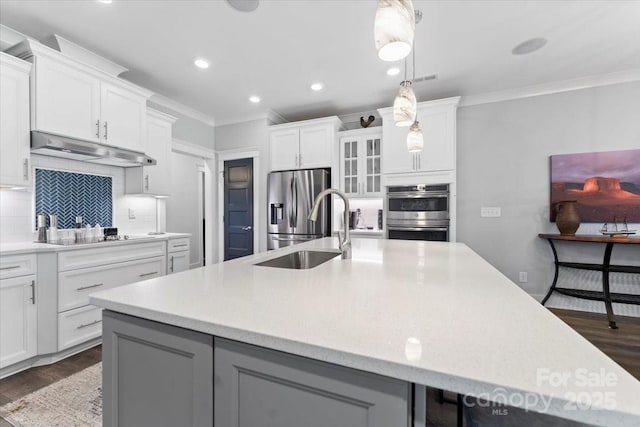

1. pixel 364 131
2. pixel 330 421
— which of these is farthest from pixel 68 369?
pixel 364 131

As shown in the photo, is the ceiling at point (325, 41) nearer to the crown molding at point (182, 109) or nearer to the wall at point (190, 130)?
the crown molding at point (182, 109)

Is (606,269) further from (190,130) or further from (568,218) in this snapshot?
(190,130)

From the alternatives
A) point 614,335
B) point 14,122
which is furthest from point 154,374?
point 614,335

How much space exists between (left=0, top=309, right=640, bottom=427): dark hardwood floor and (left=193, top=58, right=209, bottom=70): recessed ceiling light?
285 cm

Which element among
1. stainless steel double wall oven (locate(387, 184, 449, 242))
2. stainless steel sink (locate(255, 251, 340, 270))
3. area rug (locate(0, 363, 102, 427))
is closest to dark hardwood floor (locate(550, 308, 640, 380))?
stainless steel double wall oven (locate(387, 184, 449, 242))

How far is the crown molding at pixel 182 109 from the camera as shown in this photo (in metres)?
3.70

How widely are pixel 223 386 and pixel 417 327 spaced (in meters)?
0.52

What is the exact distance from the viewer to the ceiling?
214cm

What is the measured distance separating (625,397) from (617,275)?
413 centimetres

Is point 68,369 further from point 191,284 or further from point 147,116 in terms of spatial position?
point 147,116

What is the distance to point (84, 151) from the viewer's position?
246 cm

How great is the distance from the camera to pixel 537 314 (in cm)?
74

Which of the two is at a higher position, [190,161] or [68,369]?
[190,161]

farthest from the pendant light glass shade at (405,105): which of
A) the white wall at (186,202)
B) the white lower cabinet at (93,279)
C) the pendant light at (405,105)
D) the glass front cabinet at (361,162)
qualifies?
the white wall at (186,202)
